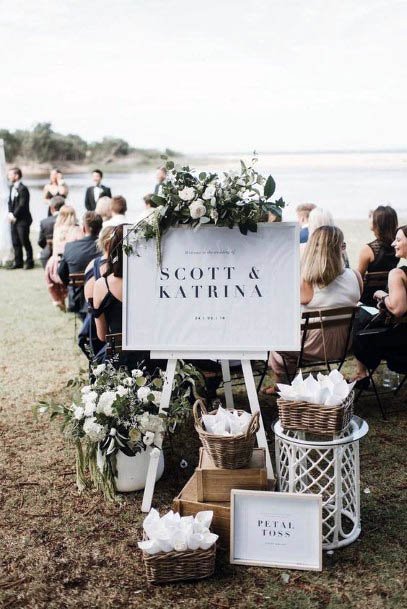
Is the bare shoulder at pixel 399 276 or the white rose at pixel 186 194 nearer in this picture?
the white rose at pixel 186 194

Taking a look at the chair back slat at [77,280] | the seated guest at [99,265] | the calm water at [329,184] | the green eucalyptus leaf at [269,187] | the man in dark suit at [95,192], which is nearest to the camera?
the green eucalyptus leaf at [269,187]

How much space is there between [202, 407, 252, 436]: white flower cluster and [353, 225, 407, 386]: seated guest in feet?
5.15

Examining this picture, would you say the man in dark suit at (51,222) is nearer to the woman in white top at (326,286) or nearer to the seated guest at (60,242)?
the seated guest at (60,242)

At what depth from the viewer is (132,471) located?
3307 mm

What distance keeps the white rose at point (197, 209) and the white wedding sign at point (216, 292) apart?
0.12 m

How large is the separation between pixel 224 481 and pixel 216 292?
31.0 inches

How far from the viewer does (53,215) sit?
345 inches

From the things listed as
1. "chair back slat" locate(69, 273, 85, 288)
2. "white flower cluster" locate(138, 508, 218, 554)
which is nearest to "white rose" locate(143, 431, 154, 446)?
"white flower cluster" locate(138, 508, 218, 554)

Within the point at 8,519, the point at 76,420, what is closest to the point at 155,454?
the point at 76,420

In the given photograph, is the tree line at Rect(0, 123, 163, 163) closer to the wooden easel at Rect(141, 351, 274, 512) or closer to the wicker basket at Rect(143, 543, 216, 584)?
the wooden easel at Rect(141, 351, 274, 512)

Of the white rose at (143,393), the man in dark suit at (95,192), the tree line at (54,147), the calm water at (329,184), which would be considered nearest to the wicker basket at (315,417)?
the white rose at (143,393)

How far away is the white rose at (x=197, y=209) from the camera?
2787mm

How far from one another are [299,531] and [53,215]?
688cm

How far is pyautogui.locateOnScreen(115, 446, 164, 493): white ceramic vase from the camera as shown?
3.29 meters
